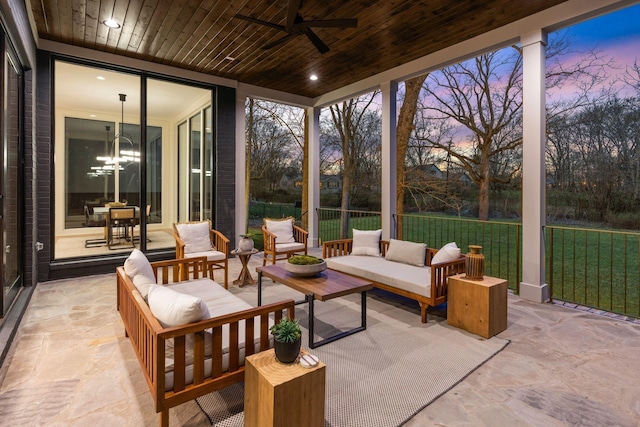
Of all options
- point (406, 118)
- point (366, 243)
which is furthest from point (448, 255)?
point (406, 118)

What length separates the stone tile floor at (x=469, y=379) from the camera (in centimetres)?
187

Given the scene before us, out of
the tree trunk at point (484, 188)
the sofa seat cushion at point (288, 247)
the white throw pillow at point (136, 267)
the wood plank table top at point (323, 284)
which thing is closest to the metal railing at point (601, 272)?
the tree trunk at point (484, 188)

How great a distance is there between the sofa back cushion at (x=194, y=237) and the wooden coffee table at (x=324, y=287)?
168cm

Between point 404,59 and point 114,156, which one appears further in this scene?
point 114,156

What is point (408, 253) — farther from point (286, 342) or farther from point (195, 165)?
point (195, 165)

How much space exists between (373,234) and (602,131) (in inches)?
227

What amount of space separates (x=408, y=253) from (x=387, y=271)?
20.0 inches

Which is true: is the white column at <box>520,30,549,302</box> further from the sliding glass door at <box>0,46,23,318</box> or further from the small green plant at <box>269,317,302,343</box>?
the sliding glass door at <box>0,46,23,318</box>

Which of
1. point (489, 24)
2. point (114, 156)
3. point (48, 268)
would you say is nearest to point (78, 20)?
point (114, 156)

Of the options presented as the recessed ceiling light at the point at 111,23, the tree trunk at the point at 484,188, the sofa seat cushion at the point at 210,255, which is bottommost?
the sofa seat cushion at the point at 210,255

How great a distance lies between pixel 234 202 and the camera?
250 inches

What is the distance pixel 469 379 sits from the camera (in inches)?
89.6

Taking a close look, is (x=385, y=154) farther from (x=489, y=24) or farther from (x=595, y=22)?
(x=595, y=22)

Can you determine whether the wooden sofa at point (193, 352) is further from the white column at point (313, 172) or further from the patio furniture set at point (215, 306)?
the white column at point (313, 172)
